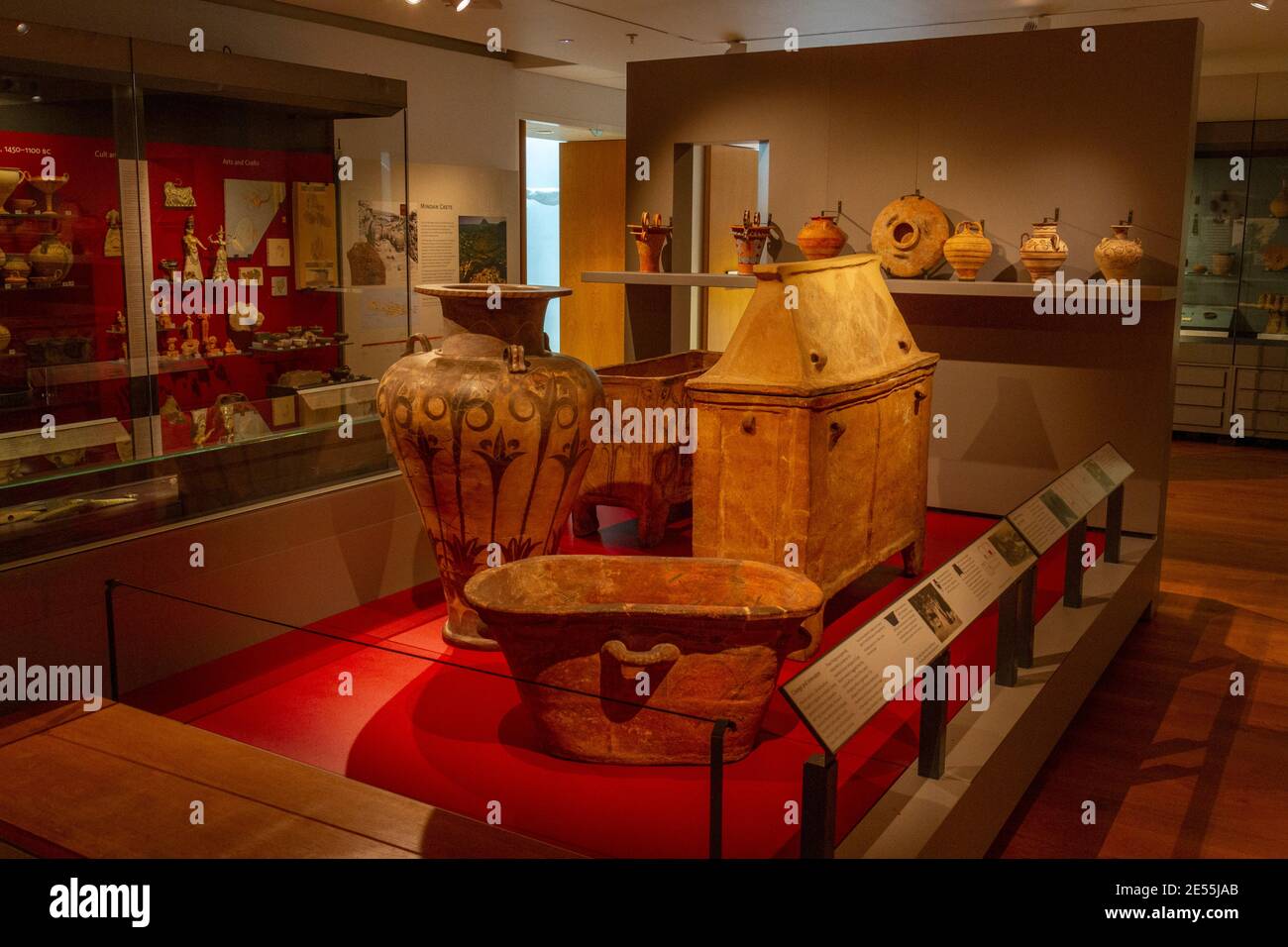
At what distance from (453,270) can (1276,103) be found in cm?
639

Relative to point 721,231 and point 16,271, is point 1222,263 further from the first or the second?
point 16,271

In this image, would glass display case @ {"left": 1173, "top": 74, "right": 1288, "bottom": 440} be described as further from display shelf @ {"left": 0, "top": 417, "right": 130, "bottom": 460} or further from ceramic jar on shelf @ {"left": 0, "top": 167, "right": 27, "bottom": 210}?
display shelf @ {"left": 0, "top": 417, "right": 130, "bottom": 460}

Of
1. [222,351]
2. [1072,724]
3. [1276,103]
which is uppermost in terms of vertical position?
[1276,103]

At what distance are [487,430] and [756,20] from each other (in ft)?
14.4

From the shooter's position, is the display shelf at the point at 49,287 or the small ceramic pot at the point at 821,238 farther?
the small ceramic pot at the point at 821,238

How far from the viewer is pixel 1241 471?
872 centimetres

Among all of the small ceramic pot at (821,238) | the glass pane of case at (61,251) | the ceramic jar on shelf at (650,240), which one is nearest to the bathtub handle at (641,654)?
the glass pane of case at (61,251)

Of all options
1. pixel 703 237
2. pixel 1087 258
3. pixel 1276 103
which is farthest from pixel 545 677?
pixel 1276 103

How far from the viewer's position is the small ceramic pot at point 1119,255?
5.41 meters

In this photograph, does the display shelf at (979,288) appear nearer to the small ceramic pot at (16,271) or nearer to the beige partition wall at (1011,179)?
the beige partition wall at (1011,179)

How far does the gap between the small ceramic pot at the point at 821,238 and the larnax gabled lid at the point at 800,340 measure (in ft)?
5.68

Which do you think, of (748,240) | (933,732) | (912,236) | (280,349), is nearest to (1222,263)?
(912,236)
